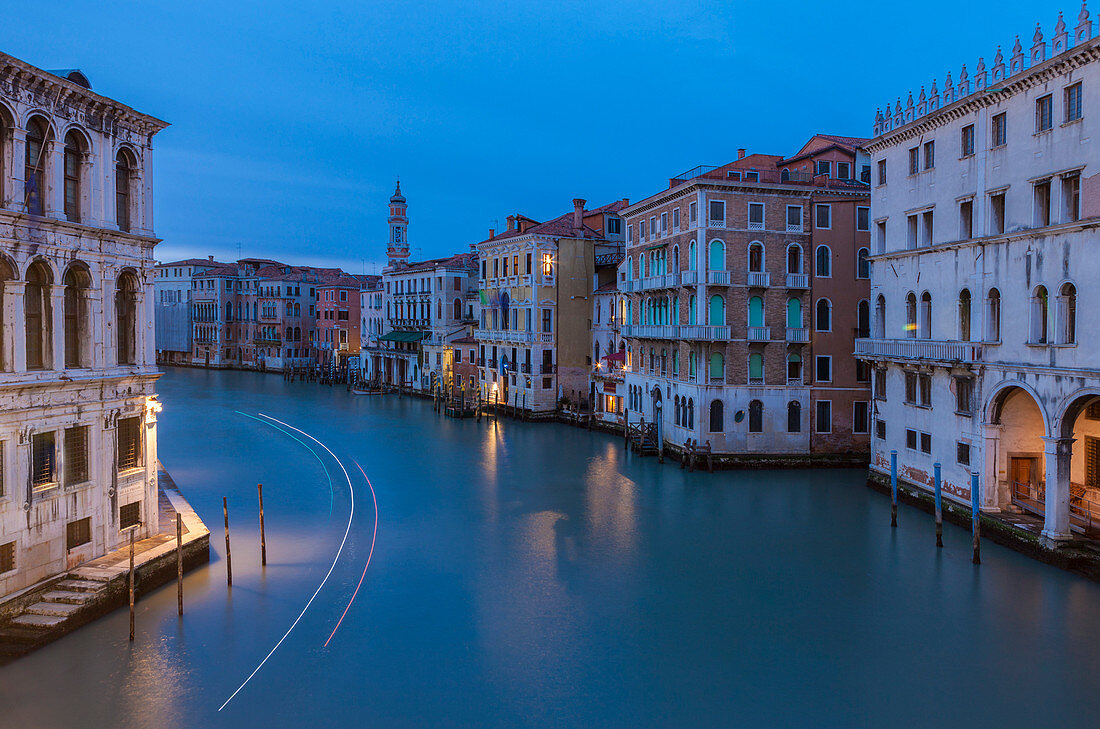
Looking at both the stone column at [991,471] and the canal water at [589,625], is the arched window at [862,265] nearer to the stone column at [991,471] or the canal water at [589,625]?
the canal water at [589,625]

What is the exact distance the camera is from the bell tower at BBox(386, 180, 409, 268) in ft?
239

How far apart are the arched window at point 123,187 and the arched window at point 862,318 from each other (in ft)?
82.2

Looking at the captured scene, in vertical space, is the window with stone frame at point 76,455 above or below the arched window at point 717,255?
below

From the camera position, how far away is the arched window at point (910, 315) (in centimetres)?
2333

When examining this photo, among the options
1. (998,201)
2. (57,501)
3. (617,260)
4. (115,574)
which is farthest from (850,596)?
(617,260)

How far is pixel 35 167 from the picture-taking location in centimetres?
1398

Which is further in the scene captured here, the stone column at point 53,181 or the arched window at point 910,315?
the arched window at point 910,315

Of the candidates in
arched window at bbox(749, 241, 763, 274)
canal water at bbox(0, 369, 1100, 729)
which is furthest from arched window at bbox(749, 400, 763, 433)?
arched window at bbox(749, 241, 763, 274)

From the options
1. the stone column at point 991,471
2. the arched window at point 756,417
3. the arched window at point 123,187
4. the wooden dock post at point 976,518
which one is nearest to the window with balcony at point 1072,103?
the stone column at point 991,471

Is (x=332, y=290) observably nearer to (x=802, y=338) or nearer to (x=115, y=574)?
(x=802, y=338)

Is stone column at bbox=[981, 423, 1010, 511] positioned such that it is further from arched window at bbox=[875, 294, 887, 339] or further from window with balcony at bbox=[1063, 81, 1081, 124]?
window with balcony at bbox=[1063, 81, 1081, 124]

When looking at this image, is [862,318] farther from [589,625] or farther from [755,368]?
[589,625]

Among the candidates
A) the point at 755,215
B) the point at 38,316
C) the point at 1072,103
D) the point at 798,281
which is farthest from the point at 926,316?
the point at 38,316

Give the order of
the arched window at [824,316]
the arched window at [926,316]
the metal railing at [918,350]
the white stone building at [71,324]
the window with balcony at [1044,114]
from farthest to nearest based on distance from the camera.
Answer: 1. the arched window at [824,316]
2. the arched window at [926,316]
3. the metal railing at [918,350]
4. the window with balcony at [1044,114]
5. the white stone building at [71,324]
